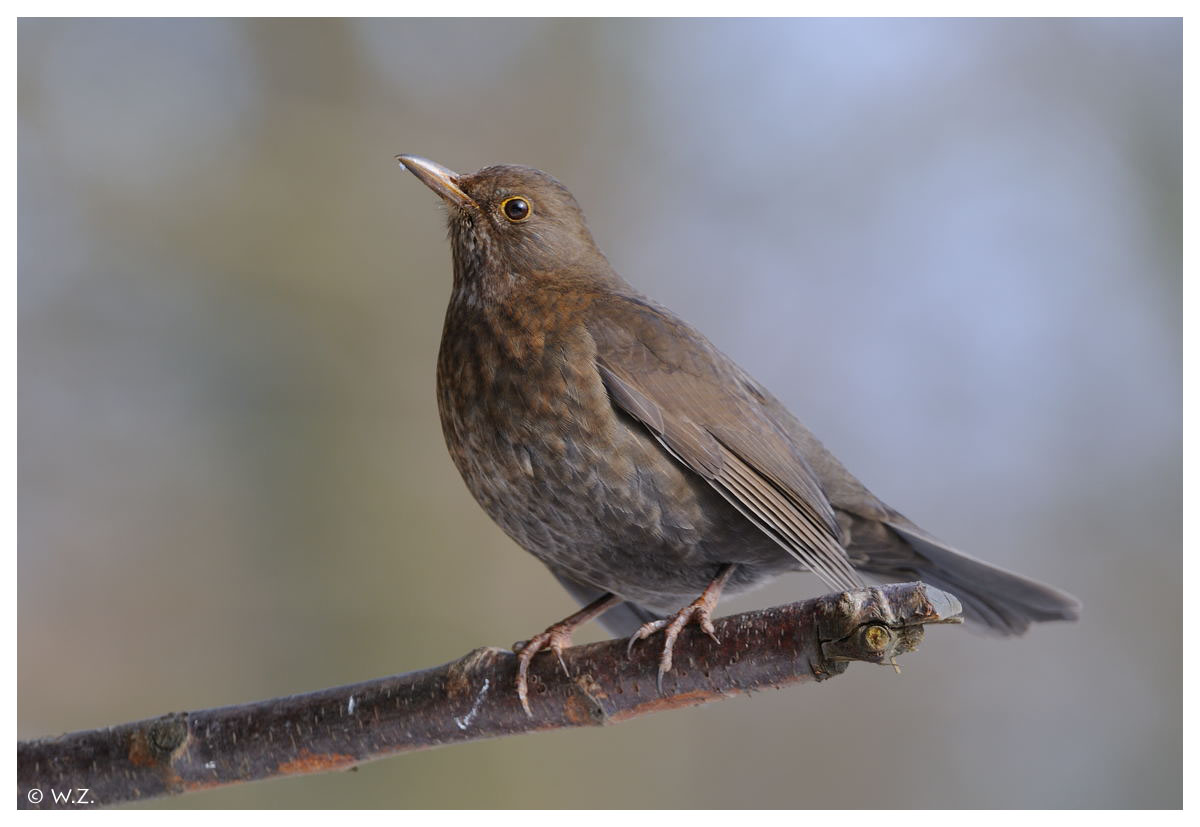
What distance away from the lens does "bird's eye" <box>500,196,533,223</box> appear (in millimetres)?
4039

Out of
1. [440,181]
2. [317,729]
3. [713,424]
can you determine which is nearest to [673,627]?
[713,424]

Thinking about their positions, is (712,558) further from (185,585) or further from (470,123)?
(470,123)

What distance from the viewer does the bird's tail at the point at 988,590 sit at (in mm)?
3969

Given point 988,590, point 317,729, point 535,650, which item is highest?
point 988,590

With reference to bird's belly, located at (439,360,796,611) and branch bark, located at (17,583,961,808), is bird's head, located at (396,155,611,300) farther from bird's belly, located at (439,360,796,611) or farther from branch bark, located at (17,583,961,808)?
branch bark, located at (17,583,961,808)

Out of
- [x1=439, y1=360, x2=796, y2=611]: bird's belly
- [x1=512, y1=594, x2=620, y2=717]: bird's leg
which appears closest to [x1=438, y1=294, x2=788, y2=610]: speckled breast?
[x1=439, y1=360, x2=796, y2=611]: bird's belly

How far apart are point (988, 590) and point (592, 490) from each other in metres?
1.61

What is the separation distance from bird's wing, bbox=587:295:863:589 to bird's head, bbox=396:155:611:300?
0.34 m

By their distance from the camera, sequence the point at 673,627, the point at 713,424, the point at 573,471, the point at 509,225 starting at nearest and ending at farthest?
the point at 673,627
the point at 573,471
the point at 713,424
the point at 509,225

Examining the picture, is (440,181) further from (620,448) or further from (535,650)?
(535,650)

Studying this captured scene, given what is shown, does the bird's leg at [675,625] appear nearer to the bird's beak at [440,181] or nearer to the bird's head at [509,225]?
the bird's head at [509,225]

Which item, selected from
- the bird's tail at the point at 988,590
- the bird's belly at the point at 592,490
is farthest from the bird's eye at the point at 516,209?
the bird's tail at the point at 988,590

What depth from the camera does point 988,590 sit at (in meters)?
4.04
